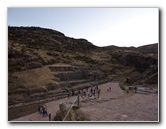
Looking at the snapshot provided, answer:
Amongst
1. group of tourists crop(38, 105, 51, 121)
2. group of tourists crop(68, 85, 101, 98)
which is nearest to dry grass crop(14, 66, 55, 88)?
group of tourists crop(38, 105, 51, 121)

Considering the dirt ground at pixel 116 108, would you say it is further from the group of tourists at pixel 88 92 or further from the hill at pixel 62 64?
the hill at pixel 62 64

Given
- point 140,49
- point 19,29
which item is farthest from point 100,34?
point 19,29

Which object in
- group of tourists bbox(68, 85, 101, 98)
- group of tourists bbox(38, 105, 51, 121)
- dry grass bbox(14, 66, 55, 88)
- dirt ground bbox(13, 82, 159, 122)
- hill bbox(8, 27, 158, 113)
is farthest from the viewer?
group of tourists bbox(68, 85, 101, 98)

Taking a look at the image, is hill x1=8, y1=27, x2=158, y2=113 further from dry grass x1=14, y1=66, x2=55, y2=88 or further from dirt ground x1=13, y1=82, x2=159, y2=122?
dirt ground x1=13, y1=82, x2=159, y2=122

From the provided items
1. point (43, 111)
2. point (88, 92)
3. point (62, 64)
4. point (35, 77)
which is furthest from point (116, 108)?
point (35, 77)

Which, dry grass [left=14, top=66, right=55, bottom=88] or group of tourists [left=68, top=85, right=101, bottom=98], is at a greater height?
dry grass [left=14, top=66, right=55, bottom=88]

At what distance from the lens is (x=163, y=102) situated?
6.89 metres

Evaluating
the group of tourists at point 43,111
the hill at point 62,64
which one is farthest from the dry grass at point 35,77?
the group of tourists at point 43,111

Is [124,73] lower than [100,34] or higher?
lower

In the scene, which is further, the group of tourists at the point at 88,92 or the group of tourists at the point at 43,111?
the group of tourists at the point at 88,92

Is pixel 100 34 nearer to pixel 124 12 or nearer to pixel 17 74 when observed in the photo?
pixel 124 12

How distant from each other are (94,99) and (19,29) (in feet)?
10.0

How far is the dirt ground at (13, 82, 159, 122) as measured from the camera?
700cm

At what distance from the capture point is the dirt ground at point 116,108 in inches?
276
